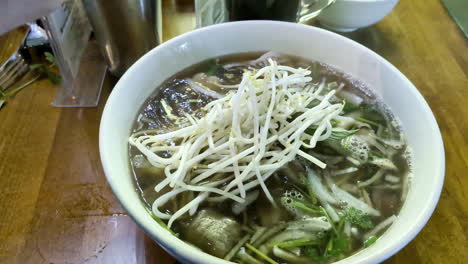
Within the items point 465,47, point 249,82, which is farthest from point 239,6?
point 465,47

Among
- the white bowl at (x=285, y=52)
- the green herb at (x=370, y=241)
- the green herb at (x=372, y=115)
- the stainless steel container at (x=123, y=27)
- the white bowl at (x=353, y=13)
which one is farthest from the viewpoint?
the white bowl at (x=353, y=13)

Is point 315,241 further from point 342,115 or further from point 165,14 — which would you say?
point 165,14

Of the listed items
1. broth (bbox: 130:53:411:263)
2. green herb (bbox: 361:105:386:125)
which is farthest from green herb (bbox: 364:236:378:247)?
green herb (bbox: 361:105:386:125)

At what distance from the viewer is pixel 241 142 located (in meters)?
0.86

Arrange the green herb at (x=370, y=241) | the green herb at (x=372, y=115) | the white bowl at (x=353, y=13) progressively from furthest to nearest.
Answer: the white bowl at (x=353, y=13) → the green herb at (x=372, y=115) → the green herb at (x=370, y=241)

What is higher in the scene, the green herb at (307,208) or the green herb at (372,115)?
the green herb at (372,115)

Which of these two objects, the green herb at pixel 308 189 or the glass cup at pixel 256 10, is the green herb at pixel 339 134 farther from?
the glass cup at pixel 256 10

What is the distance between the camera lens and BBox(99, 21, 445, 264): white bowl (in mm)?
681

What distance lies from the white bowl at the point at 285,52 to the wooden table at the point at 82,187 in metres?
0.16

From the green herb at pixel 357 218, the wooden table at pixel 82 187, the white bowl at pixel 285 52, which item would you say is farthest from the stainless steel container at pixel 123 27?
the green herb at pixel 357 218

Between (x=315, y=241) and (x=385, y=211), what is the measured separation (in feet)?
0.66

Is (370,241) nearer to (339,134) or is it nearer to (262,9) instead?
(339,134)

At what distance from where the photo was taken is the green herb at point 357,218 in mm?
825

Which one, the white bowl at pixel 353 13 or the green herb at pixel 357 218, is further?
the white bowl at pixel 353 13
